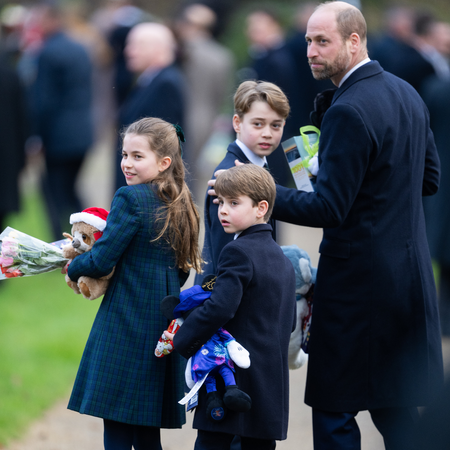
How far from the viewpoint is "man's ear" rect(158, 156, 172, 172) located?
3.16m

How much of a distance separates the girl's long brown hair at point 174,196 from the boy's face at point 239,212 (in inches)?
10.4

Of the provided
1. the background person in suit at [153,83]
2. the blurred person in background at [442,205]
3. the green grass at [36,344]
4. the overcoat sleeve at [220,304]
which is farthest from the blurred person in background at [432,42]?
the overcoat sleeve at [220,304]

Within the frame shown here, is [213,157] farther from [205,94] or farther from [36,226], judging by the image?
[36,226]

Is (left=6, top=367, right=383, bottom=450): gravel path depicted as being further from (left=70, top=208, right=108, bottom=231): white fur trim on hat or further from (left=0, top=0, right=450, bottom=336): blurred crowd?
(left=70, top=208, right=108, bottom=231): white fur trim on hat

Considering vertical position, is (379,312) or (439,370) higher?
(379,312)

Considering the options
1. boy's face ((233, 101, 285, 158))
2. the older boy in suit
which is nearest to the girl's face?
the older boy in suit

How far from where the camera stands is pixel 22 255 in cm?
312

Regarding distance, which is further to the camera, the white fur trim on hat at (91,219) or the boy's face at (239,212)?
the white fur trim on hat at (91,219)

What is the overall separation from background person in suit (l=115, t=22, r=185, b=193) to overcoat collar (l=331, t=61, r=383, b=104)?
3.42 metres

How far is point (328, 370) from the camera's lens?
10.6 ft

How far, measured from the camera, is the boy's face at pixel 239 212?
9.50ft

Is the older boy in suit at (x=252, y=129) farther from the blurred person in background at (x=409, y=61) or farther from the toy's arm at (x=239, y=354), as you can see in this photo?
the blurred person in background at (x=409, y=61)

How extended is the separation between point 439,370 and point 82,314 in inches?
158

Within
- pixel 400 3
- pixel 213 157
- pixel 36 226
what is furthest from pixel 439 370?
pixel 400 3
